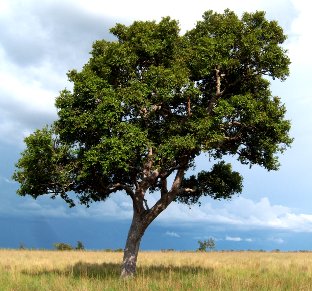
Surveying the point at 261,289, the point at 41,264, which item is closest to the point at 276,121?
the point at 261,289

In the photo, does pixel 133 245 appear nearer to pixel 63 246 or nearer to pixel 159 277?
pixel 159 277

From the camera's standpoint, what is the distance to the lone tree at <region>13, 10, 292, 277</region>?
2280cm

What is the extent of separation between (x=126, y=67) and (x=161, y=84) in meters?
2.62

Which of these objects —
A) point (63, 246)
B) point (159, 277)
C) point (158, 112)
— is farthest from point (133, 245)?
point (63, 246)

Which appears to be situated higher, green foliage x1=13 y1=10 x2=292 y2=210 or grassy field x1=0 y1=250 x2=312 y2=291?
green foliage x1=13 y1=10 x2=292 y2=210

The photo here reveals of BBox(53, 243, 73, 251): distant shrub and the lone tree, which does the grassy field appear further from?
BBox(53, 243, 73, 251): distant shrub

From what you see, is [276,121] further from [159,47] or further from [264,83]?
[159,47]

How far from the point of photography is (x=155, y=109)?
2466cm

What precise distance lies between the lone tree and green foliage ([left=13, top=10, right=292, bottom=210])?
0.06m

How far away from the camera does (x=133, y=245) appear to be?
85.0 ft

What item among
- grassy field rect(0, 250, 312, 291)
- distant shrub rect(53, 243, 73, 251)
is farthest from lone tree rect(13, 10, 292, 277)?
distant shrub rect(53, 243, 73, 251)

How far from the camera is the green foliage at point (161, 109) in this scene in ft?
74.7

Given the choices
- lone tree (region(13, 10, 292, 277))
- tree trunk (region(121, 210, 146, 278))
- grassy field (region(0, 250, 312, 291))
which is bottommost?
grassy field (region(0, 250, 312, 291))

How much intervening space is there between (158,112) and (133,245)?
7.57 metres
